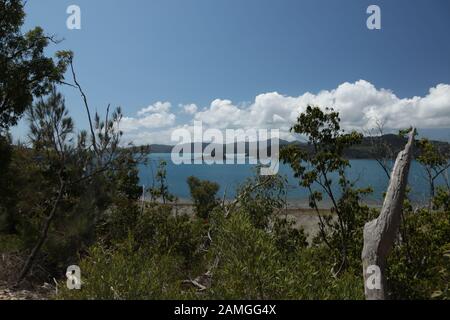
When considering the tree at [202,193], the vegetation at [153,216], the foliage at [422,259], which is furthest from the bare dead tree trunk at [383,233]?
the tree at [202,193]

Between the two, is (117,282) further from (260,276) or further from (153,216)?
(153,216)

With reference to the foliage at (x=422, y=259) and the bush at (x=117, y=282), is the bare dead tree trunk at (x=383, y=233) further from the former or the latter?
the bush at (x=117, y=282)

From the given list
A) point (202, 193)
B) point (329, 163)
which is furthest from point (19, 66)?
point (202, 193)

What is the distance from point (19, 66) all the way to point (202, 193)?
1030 centimetres

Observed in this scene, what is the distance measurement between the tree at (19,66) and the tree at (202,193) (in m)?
8.83

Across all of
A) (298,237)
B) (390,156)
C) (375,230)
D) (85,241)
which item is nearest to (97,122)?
(85,241)

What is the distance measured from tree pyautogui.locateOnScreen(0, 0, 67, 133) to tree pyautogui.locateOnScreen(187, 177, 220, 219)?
29.0 feet

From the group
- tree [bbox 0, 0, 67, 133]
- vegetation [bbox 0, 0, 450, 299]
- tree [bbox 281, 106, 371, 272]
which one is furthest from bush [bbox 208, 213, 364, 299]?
tree [bbox 0, 0, 67, 133]

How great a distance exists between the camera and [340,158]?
739 cm

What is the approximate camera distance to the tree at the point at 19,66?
8.52 metres

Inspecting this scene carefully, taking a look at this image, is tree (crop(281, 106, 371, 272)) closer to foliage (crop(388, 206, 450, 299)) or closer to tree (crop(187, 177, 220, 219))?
foliage (crop(388, 206, 450, 299))

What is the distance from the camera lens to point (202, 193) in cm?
1759

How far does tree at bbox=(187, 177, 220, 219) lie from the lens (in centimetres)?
1677

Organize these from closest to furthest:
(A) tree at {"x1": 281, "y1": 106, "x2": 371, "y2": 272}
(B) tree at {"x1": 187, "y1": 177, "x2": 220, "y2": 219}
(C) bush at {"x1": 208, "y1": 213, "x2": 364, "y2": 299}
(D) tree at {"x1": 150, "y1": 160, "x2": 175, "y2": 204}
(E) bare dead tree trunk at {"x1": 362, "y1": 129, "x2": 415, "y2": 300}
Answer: (C) bush at {"x1": 208, "y1": 213, "x2": 364, "y2": 299} < (E) bare dead tree trunk at {"x1": 362, "y1": 129, "x2": 415, "y2": 300} < (A) tree at {"x1": 281, "y1": 106, "x2": 371, "y2": 272} < (D) tree at {"x1": 150, "y1": 160, "x2": 175, "y2": 204} < (B) tree at {"x1": 187, "y1": 177, "x2": 220, "y2": 219}
